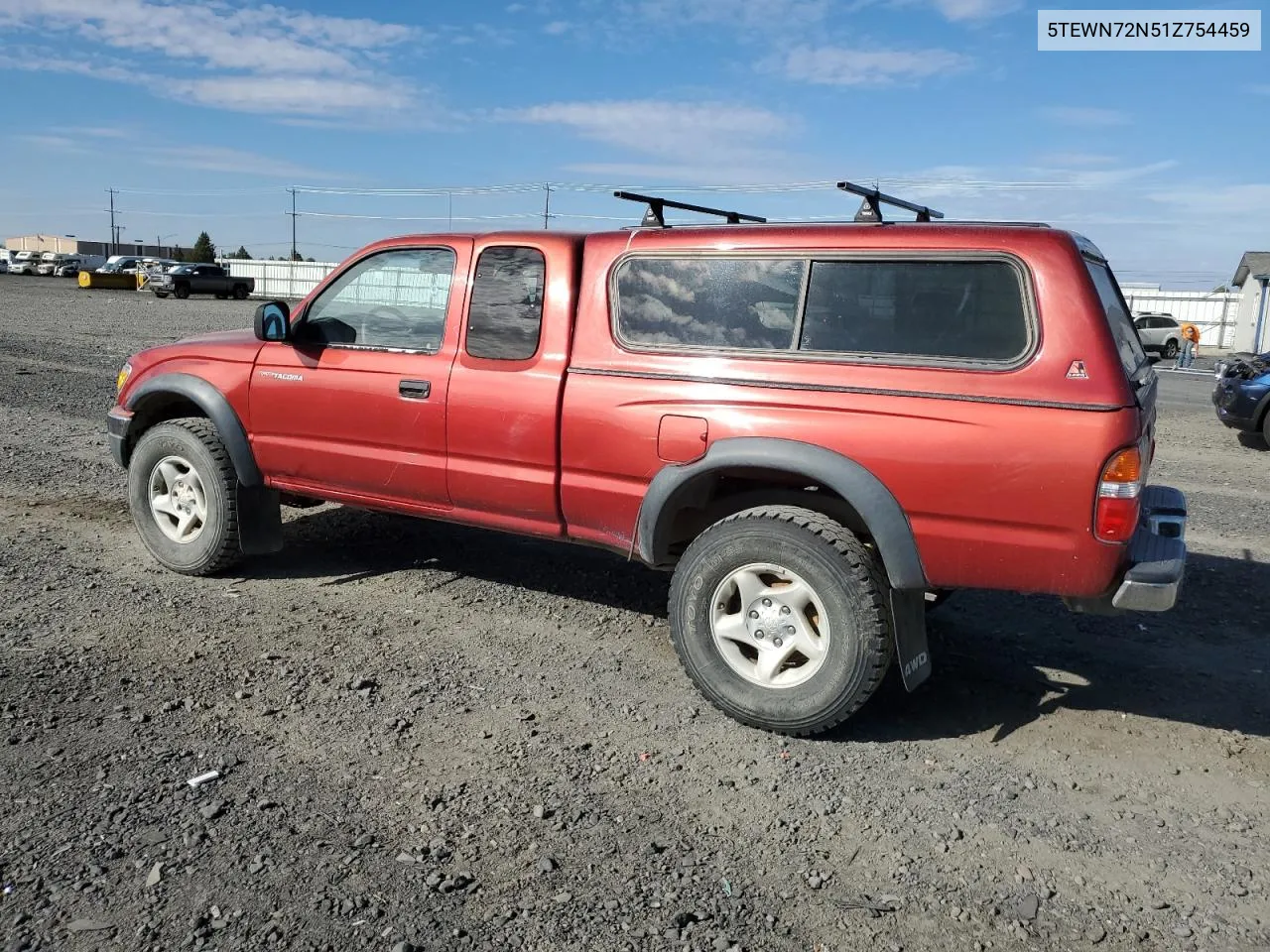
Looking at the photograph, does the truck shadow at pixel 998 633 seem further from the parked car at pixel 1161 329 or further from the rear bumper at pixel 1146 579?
the parked car at pixel 1161 329

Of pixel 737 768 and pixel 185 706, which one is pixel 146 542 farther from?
pixel 737 768

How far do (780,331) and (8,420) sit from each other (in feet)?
31.1

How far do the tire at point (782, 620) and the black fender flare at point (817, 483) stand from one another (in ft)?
0.41

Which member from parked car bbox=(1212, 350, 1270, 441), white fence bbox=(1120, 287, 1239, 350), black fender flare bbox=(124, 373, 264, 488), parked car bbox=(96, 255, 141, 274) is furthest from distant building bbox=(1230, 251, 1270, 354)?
parked car bbox=(96, 255, 141, 274)

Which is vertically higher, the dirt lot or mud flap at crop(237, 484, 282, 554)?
mud flap at crop(237, 484, 282, 554)

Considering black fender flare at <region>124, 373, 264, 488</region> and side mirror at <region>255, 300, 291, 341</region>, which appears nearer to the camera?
side mirror at <region>255, 300, 291, 341</region>

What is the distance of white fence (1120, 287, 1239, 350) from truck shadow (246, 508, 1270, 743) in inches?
1614

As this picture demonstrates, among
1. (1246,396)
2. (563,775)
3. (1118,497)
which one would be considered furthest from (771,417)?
(1246,396)

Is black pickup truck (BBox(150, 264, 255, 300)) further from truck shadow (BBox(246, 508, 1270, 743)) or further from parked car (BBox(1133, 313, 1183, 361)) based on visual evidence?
truck shadow (BBox(246, 508, 1270, 743))

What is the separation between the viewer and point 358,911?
9.35ft

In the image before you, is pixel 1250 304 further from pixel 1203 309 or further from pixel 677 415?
pixel 677 415

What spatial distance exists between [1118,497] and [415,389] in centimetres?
312

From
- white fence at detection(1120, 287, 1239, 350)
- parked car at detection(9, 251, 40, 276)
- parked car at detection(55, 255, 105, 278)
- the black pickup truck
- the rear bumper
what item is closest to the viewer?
the rear bumper

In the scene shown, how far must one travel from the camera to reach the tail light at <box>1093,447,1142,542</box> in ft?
11.7
